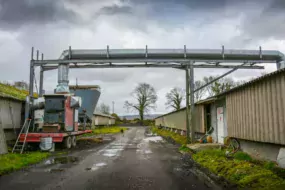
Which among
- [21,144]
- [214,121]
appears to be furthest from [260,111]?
[21,144]

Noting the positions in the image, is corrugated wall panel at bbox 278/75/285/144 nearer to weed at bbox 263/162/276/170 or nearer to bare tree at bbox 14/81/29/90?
weed at bbox 263/162/276/170

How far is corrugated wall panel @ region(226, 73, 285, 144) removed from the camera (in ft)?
23.1

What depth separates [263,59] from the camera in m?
15.6

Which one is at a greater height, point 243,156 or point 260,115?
point 260,115

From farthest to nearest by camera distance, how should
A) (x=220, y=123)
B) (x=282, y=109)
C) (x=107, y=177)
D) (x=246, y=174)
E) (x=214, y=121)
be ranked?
(x=214, y=121) < (x=220, y=123) < (x=282, y=109) < (x=107, y=177) < (x=246, y=174)

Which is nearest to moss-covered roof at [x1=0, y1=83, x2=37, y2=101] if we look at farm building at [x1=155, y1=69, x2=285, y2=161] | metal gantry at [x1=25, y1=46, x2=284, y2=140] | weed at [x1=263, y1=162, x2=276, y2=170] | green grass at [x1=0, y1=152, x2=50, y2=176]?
metal gantry at [x1=25, y1=46, x2=284, y2=140]

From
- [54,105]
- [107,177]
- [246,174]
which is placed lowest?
[107,177]

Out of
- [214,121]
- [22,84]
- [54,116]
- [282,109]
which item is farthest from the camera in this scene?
[22,84]

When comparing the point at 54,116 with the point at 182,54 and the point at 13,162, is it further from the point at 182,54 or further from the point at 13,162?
the point at 182,54

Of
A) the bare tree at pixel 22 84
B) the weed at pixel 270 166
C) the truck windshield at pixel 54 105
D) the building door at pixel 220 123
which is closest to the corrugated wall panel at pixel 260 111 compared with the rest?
the weed at pixel 270 166

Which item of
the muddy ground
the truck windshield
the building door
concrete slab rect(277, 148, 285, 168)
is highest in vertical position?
the truck windshield

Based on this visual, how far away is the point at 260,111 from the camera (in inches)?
321

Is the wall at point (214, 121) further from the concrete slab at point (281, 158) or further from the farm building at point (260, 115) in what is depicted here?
the concrete slab at point (281, 158)

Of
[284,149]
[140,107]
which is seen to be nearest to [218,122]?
[284,149]
